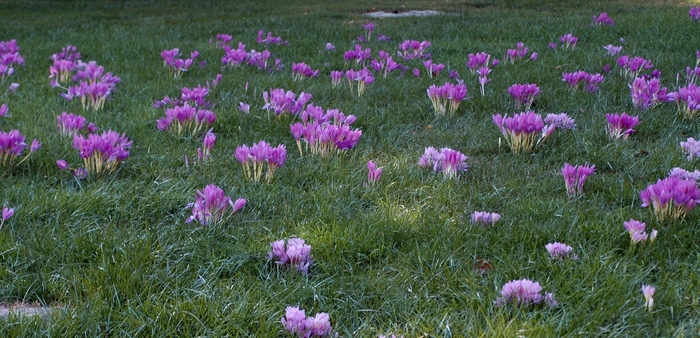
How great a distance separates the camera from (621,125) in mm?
4328

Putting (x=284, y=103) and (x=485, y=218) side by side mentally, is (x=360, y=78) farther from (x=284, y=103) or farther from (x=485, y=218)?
(x=485, y=218)

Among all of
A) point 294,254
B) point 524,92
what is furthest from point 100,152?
point 524,92

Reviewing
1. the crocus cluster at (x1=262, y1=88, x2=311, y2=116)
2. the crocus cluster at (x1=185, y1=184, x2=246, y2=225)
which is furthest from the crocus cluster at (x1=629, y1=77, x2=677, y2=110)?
the crocus cluster at (x1=185, y1=184, x2=246, y2=225)

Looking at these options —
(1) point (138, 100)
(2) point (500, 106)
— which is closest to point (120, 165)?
(1) point (138, 100)

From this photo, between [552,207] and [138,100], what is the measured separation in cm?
389

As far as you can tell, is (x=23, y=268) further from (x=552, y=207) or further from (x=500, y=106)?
(x=500, y=106)

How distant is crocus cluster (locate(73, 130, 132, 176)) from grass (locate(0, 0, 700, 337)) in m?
0.08

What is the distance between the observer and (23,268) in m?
2.69

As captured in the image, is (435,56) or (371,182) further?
(435,56)

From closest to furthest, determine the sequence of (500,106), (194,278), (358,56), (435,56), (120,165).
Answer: (194,278) < (120,165) < (500,106) < (358,56) < (435,56)

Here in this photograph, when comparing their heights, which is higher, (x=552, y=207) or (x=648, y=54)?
(x=552, y=207)

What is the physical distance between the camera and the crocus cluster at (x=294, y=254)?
2.69 m

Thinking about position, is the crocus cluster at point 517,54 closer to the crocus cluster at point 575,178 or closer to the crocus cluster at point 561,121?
the crocus cluster at point 561,121

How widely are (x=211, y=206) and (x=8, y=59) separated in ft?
17.3
